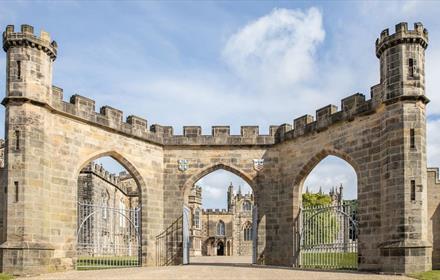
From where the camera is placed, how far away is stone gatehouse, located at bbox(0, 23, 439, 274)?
45.8 feet

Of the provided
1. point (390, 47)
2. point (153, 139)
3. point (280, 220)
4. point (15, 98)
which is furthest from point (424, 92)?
point (15, 98)

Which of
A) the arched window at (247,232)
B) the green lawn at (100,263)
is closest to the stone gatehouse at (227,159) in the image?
the green lawn at (100,263)

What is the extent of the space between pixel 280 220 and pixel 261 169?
6.87 feet

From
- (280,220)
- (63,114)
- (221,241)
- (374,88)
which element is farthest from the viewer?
(221,241)

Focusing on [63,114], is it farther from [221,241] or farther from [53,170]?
[221,241]

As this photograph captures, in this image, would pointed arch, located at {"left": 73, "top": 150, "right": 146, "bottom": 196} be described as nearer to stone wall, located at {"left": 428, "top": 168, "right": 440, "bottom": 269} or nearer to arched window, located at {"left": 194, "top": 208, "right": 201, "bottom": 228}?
stone wall, located at {"left": 428, "top": 168, "right": 440, "bottom": 269}

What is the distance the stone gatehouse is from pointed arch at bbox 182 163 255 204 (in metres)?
0.04

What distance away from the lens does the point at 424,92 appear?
14.2 metres

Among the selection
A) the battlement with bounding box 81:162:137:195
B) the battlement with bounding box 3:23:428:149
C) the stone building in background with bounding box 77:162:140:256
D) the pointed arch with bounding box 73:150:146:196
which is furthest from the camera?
the battlement with bounding box 81:162:137:195

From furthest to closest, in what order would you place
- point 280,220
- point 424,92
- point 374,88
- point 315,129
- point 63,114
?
point 280,220
point 315,129
point 63,114
point 374,88
point 424,92

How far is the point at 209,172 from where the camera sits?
20422 mm

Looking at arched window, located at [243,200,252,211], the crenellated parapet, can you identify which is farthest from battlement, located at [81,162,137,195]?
arched window, located at [243,200,252,211]

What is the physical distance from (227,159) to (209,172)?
33.5 inches

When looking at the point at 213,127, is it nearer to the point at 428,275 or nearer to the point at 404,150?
the point at 404,150
